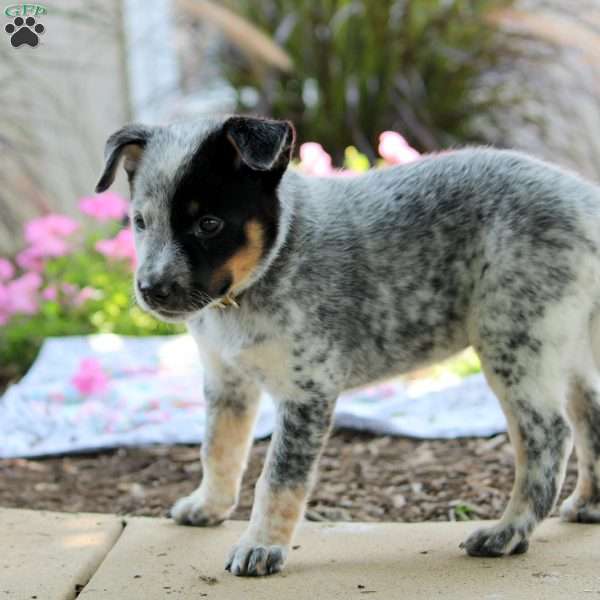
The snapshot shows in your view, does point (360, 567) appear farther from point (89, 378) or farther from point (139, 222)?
point (89, 378)

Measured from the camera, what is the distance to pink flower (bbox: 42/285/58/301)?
20.5 ft

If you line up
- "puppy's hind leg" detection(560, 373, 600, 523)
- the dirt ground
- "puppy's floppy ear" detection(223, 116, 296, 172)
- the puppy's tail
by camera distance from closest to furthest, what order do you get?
1. "puppy's floppy ear" detection(223, 116, 296, 172)
2. the puppy's tail
3. "puppy's hind leg" detection(560, 373, 600, 523)
4. the dirt ground

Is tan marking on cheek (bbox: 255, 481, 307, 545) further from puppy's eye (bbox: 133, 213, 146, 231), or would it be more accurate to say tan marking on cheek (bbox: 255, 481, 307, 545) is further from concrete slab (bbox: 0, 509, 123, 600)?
puppy's eye (bbox: 133, 213, 146, 231)

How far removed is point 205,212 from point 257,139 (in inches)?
10.4

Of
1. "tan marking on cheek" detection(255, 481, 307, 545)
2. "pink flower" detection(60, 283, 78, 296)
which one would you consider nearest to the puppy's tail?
"tan marking on cheek" detection(255, 481, 307, 545)

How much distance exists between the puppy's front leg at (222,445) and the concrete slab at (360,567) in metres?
0.07

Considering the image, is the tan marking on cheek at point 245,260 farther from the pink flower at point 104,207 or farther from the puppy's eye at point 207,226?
the pink flower at point 104,207

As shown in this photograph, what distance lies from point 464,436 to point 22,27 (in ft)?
10.3

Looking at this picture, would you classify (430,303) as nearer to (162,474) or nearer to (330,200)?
(330,200)

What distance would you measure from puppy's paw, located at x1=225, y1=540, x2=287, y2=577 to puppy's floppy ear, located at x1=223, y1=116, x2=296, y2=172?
1.16 metres

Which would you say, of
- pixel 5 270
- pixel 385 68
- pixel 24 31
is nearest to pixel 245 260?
pixel 24 31

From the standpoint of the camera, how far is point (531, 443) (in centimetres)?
334

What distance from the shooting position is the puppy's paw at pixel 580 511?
3652mm

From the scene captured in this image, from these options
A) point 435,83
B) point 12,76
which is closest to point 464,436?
point 12,76
